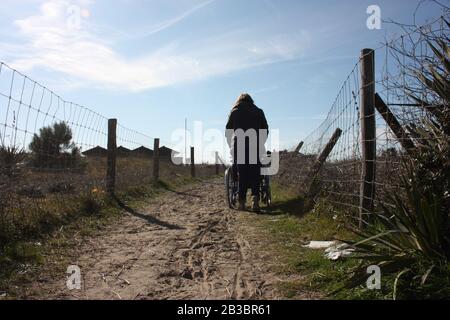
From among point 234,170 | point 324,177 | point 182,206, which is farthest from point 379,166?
point 182,206

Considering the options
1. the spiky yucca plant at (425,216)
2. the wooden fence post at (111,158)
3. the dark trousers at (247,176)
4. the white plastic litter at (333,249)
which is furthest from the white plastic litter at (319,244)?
the wooden fence post at (111,158)

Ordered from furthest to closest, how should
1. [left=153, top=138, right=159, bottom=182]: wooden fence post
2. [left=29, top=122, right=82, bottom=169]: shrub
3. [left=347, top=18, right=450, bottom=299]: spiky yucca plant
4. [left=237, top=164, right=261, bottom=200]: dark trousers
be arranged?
[left=153, top=138, right=159, bottom=182]: wooden fence post, [left=237, top=164, right=261, bottom=200]: dark trousers, [left=29, top=122, right=82, bottom=169]: shrub, [left=347, top=18, right=450, bottom=299]: spiky yucca plant

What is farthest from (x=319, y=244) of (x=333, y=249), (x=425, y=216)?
(x=425, y=216)

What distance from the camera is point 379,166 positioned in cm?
436

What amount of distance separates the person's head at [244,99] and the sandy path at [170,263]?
2.44 meters

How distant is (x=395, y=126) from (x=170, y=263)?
2.34 m

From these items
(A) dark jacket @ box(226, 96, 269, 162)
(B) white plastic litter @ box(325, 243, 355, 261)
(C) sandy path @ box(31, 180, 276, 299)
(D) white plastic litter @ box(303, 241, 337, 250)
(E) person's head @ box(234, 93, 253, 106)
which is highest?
(E) person's head @ box(234, 93, 253, 106)

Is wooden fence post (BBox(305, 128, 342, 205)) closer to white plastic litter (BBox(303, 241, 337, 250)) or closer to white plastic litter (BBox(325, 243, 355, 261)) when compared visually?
white plastic litter (BBox(303, 241, 337, 250))

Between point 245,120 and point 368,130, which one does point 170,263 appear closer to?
point 368,130

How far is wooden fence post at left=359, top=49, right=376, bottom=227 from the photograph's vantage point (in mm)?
4438

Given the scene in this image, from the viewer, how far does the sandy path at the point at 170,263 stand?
10.6ft

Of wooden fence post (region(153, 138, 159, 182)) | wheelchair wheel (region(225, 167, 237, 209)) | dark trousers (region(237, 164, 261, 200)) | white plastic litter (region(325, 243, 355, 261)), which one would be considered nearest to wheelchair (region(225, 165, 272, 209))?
wheelchair wheel (region(225, 167, 237, 209))

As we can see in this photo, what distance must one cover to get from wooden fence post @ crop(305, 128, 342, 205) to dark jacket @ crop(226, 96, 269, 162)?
Answer: 1117 millimetres
